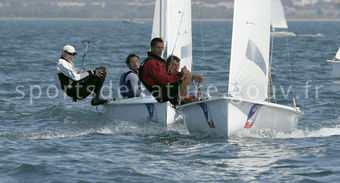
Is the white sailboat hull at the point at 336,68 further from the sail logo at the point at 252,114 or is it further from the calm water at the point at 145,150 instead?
the sail logo at the point at 252,114

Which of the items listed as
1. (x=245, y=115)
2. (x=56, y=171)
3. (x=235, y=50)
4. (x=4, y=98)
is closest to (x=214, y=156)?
(x=245, y=115)

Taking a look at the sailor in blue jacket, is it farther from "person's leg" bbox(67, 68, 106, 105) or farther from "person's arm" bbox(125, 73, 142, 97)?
"person's leg" bbox(67, 68, 106, 105)

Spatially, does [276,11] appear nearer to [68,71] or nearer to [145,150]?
[68,71]

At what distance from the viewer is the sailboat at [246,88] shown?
8805 millimetres

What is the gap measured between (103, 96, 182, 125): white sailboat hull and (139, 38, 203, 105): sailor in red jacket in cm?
113

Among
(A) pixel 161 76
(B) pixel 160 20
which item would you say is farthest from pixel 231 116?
(B) pixel 160 20

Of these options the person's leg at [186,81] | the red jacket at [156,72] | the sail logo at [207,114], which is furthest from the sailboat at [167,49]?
the sail logo at [207,114]

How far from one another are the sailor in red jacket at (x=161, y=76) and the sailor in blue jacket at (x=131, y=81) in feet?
5.59

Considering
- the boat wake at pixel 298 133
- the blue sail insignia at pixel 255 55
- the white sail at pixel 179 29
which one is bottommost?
the boat wake at pixel 298 133

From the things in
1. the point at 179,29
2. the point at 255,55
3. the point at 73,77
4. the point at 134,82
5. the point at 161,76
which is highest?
the point at 179,29

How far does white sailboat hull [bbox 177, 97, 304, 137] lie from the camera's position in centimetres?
873

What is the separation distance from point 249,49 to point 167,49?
14.1 feet

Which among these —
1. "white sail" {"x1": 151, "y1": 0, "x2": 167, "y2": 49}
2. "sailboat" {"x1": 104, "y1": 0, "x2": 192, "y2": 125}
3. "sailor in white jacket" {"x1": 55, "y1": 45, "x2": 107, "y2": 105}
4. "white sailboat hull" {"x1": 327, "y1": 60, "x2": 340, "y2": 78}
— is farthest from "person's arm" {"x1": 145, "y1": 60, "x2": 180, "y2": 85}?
"white sailboat hull" {"x1": 327, "y1": 60, "x2": 340, "y2": 78}

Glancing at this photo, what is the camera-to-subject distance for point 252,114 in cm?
895
